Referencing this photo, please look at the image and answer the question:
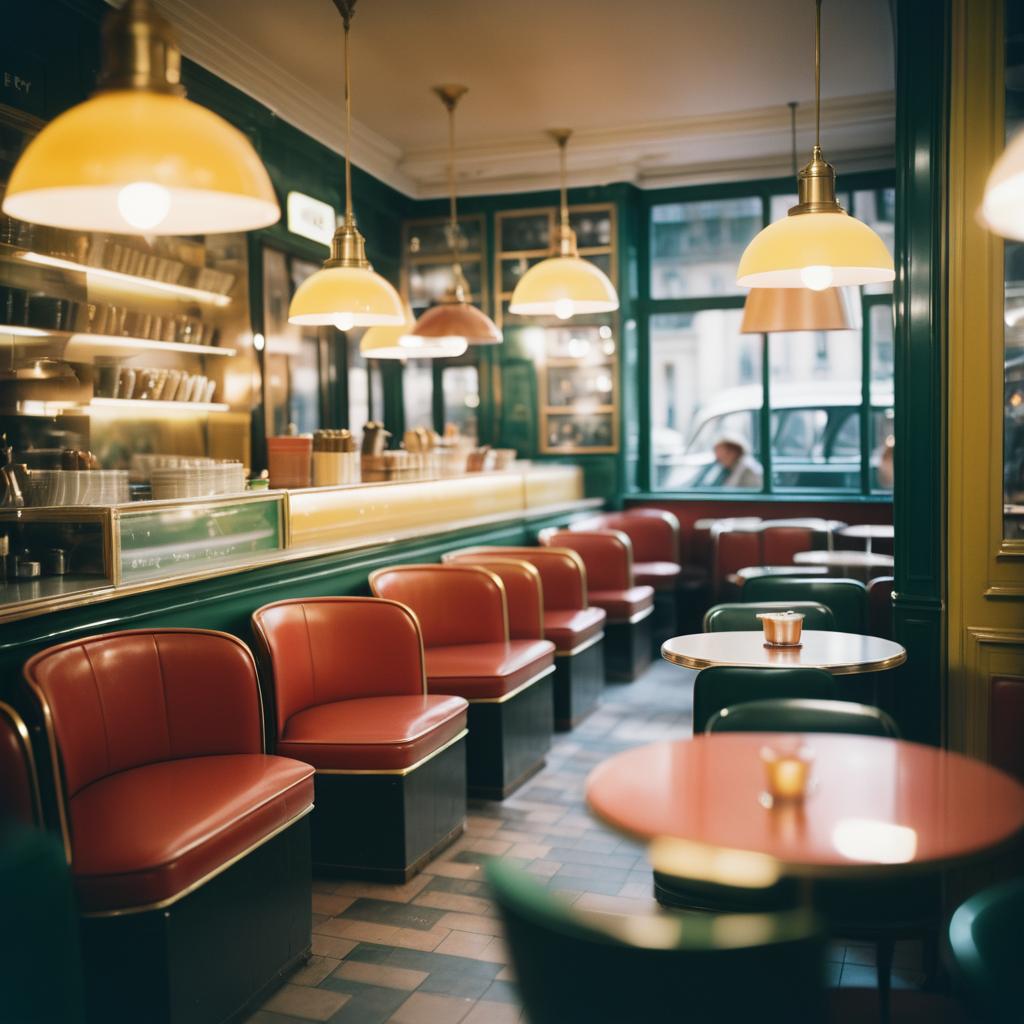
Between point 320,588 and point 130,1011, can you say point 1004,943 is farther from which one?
point 320,588

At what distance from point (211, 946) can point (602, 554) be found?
4400 mm

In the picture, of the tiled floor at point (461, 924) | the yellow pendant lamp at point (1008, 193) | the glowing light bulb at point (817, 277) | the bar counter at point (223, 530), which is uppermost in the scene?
the glowing light bulb at point (817, 277)

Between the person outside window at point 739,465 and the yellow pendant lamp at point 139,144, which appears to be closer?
the yellow pendant lamp at point 139,144

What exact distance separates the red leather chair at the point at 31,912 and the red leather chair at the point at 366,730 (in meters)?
1.25

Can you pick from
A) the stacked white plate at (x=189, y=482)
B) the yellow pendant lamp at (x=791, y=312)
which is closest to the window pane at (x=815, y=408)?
the yellow pendant lamp at (x=791, y=312)

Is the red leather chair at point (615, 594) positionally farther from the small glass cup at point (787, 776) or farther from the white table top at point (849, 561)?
the small glass cup at point (787, 776)

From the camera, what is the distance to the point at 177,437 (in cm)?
660

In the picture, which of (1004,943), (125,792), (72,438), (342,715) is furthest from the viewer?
(72,438)

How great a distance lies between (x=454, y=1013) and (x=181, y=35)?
5077 mm

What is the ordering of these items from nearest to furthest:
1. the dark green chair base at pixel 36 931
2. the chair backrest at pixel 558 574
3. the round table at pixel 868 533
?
the dark green chair base at pixel 36 931 → the chair backrest at pixel 558 574 → the round table at pixel 868 533

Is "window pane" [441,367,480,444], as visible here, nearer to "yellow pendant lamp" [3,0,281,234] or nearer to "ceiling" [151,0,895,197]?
"ceiling" [151,0,895,197]

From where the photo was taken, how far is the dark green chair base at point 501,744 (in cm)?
435

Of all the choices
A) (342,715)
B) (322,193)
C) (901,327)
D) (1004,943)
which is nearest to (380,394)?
(322,193)

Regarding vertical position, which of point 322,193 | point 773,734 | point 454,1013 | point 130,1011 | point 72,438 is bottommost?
point 454,1013
